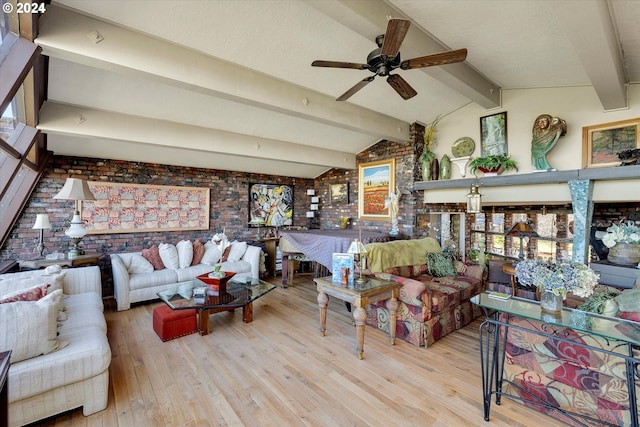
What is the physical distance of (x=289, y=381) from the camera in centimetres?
239

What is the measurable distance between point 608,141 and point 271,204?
572cm

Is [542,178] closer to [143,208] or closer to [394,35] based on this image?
[394,35]

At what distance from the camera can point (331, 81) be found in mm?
3469

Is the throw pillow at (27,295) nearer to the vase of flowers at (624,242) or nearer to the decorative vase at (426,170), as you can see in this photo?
the decorative vase at (426,170)

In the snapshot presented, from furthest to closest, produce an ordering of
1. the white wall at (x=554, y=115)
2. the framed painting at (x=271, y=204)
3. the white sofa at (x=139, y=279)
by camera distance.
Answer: the framed painting at (x=271, y=204), the white sofa at (x=139, y=279), the white wall at (x=554, y=115)

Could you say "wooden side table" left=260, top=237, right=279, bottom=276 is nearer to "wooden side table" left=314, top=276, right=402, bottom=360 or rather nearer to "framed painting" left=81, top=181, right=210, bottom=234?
"framed painting" left=81, top=181, right=210, bottom=234

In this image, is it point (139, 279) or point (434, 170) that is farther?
point (434, 170)

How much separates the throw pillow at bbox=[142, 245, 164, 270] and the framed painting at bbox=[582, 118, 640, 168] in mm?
6333

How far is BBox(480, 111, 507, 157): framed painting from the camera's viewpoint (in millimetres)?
4227

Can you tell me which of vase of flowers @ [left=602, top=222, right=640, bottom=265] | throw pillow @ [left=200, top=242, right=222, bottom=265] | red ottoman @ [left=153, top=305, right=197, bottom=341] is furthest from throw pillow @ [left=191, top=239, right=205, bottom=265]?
vase of flowers @ [left=602, top=222, right=640, bottom=265]

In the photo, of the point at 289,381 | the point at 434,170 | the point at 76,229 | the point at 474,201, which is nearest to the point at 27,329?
the point at 289,381

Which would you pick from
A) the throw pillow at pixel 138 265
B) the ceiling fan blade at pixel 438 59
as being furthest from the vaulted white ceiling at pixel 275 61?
the throw pillow at pixel 138 265

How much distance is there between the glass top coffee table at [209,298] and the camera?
10.4 feet

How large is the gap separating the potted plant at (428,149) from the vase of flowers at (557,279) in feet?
10.4
